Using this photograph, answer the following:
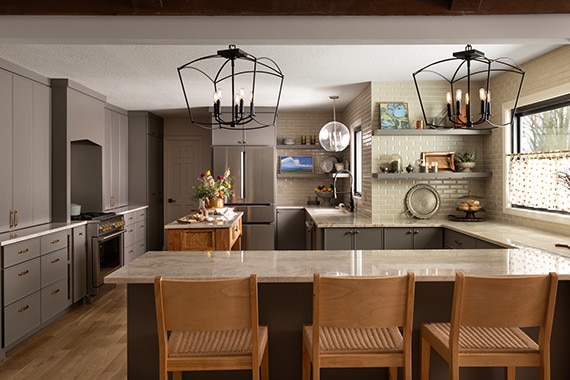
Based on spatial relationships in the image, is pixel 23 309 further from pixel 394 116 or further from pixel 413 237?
pixel 394 116

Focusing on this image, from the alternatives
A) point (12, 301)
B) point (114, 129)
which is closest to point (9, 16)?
point (12, 301)

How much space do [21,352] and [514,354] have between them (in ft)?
11.9

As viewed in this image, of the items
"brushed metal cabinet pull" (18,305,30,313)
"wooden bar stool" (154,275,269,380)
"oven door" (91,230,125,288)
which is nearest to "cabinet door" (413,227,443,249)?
"wooden bar stool" (154,275,269,380)

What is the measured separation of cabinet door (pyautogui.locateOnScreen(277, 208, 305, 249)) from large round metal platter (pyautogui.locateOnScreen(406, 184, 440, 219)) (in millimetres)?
2317

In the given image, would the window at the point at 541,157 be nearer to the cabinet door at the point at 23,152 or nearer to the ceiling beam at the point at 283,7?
the ceiling beam at the point at 283,7

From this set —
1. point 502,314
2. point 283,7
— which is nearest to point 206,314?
point 502,314

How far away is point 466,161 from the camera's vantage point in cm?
533

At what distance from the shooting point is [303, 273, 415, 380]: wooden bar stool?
195 centimetres

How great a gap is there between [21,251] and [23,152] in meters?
1.18

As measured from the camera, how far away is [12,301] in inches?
149

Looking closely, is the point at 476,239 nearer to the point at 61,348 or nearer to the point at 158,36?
the point at 158,36

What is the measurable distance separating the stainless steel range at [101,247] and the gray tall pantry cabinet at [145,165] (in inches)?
71.1

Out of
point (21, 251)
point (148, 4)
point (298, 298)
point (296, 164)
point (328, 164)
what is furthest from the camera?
point (296, 164)

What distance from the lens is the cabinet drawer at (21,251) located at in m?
3.71
